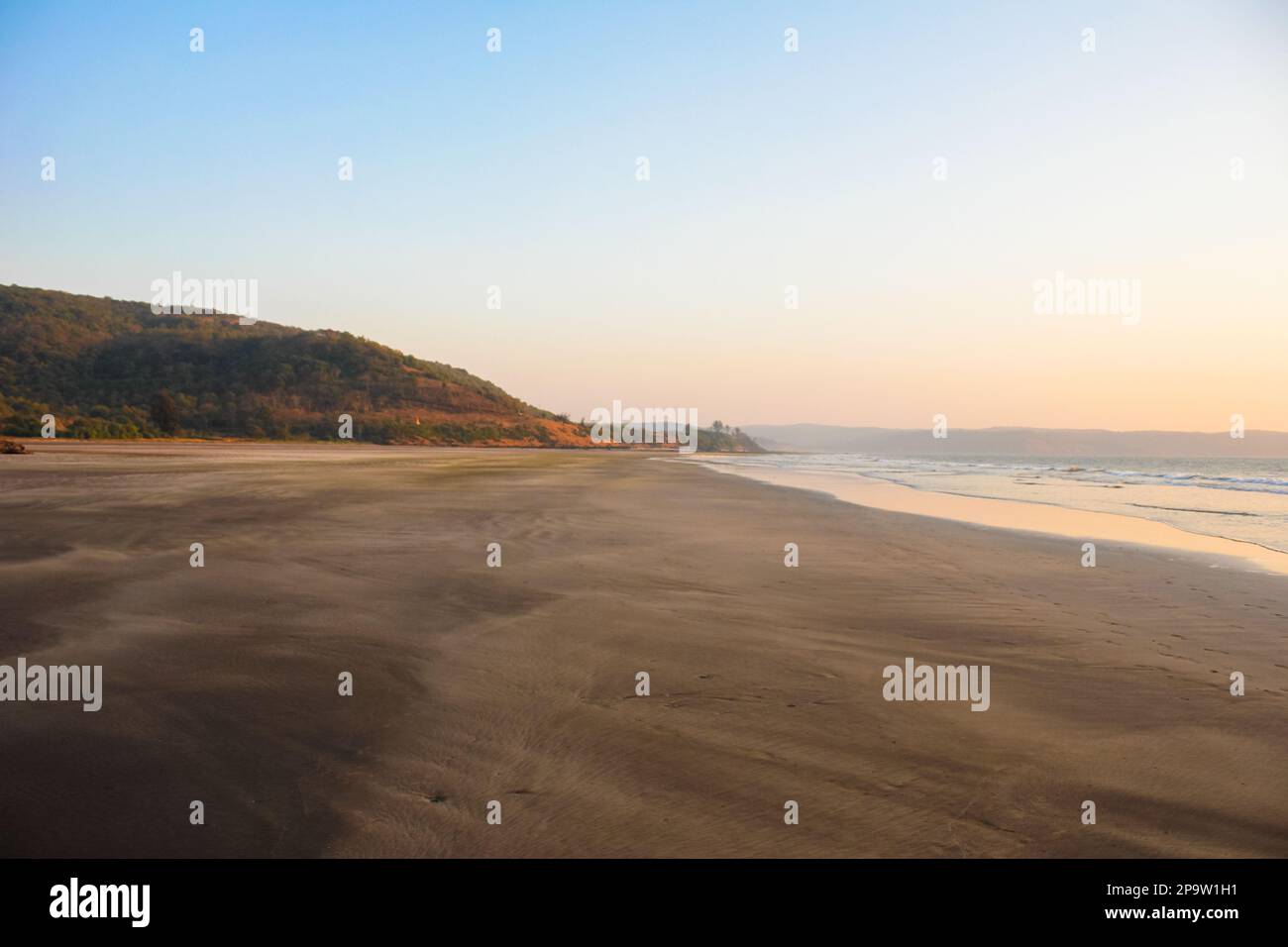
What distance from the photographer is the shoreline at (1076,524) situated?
441 inches

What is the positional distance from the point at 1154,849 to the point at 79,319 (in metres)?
121

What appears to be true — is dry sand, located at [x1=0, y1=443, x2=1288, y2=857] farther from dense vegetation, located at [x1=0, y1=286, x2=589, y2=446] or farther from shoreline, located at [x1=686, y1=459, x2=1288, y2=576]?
dense vegetation, located at [x1=0, y1=286, x2=589, y2=446]

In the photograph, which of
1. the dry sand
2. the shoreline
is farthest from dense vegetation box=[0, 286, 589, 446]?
the dry sand

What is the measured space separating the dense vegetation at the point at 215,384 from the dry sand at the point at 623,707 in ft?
180

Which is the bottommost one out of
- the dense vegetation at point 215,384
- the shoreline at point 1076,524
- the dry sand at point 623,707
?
the shoreline at point 1076,524

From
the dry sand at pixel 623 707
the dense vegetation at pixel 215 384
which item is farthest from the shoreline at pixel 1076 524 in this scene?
the dense vegetation at pixel 215 384

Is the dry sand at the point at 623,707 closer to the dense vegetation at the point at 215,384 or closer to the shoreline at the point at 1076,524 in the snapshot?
the shoreline at the point at 1076,524

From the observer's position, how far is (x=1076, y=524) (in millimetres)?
15820

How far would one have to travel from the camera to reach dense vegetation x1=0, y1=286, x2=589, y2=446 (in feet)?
220

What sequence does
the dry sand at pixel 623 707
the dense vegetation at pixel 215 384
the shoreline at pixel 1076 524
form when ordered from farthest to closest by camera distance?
the dense vegetation at pixel 215 384 < the shoreline at pixel 1076 524 < the dry sand at pixel 623 707
